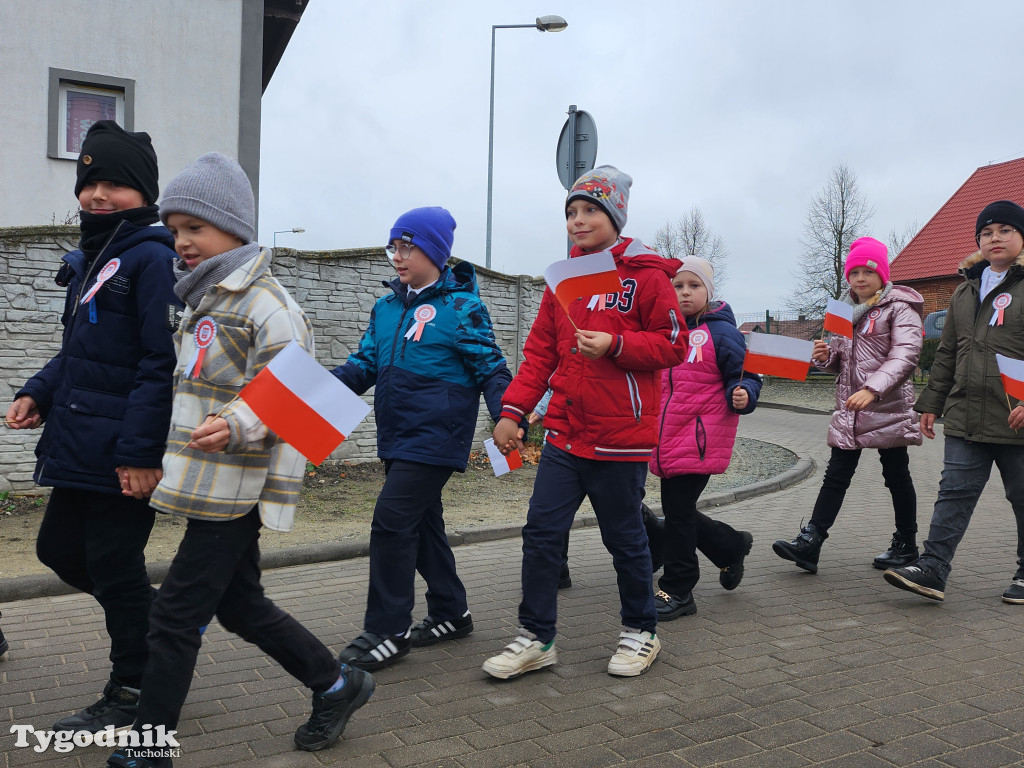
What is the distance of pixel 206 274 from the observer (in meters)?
2.87

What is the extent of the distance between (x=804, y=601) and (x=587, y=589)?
3.91ft

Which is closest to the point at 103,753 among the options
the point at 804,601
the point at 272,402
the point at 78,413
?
the point at 78,413

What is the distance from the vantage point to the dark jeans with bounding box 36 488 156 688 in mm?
3057

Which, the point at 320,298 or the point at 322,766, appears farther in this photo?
the point at 320,298

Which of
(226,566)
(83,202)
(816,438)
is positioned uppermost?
(83,202)

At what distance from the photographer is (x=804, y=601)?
501 centimetres

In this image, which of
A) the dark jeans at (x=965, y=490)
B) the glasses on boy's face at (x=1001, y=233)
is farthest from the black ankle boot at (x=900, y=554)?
the glasses on boy's face at (x=1001, y=233)

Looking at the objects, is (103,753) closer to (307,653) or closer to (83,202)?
(307,653)

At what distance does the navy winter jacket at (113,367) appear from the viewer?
2918 millimetres

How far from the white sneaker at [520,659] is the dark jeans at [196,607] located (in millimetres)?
1049

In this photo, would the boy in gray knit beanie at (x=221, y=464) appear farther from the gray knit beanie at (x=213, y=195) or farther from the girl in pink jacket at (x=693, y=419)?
the girl in pink jacket at (x=693, y=419)

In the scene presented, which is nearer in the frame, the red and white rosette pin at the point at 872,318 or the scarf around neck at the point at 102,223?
the scarf around neck at the point at 102,223

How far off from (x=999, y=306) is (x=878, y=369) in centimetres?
74

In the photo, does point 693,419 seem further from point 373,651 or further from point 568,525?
point 373,651
